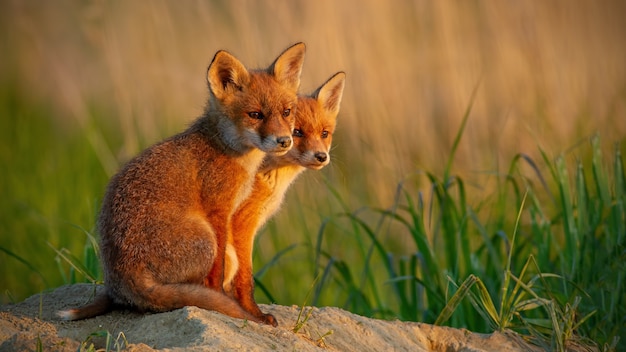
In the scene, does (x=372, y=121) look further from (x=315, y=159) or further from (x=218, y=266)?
(x=218, y=266)

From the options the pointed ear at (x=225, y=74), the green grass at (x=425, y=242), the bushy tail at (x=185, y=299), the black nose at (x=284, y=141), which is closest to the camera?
the bushy tail at (x=185, y=299)

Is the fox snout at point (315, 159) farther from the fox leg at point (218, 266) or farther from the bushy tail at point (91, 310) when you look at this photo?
the bushy tail at point (91, 310)

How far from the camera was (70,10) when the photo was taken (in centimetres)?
1391

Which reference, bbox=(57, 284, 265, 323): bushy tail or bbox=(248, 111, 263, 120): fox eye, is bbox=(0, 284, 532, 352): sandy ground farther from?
bbox=(248, 111, 263, 120): fox eye

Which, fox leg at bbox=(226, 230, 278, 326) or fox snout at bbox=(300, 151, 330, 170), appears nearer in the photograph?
fox leg at bbox=(226, 230, 278, 326)

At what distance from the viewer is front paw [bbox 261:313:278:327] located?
13.2ft

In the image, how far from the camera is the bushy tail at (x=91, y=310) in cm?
382

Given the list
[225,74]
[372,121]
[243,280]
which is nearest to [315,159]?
[225,74]

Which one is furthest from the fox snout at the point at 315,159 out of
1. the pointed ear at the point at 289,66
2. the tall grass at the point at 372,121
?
the tall grass at the point at 372,121

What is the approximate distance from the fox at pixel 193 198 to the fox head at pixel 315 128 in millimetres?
245

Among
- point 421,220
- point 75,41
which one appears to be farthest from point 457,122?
point 75,41

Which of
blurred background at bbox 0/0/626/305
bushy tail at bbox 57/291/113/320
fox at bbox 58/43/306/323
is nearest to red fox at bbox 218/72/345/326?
fox at bbox 58/43/306/323

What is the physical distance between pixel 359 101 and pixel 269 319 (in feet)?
12.9

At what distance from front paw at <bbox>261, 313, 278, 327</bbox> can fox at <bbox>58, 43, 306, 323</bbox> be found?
2.8 inches
